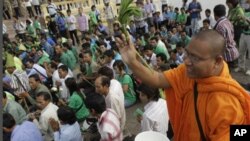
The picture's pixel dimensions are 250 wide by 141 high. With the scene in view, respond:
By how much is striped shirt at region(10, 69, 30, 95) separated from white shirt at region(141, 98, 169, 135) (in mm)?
3908

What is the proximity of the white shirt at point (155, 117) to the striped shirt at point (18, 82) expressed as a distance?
391 cm

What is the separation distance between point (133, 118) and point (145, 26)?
313 inches

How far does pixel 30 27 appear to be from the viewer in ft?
47.7

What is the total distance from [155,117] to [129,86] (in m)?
2.89

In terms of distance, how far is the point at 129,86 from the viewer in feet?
24.7

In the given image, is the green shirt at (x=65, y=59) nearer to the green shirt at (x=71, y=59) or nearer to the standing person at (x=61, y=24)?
the green shirt at (x=71, y=59)

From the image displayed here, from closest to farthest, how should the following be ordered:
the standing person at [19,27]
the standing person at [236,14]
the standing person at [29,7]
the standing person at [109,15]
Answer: the standing person at [236,14] < the standing person at [19,27] < the standing person at [109,15] < the standing person at [29,7]

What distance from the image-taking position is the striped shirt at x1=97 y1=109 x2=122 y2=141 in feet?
14.8

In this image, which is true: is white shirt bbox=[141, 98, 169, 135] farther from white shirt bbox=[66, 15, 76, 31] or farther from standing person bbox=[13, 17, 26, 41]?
standing person bbox=[13, 17, 26, 41]

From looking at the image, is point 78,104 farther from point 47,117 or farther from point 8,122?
point 8,122

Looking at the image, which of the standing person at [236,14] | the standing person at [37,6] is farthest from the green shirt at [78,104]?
the standing person at [37,6]

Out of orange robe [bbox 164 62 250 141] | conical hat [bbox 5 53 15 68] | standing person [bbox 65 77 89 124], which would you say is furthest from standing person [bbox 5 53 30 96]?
orange robe [bbox 164 62 250 141]

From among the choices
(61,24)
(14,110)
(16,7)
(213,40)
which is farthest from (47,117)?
(16,7)

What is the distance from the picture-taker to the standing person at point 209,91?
8.80 feet
